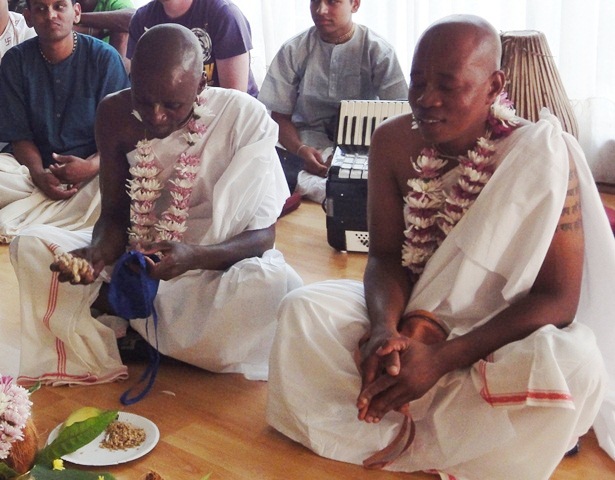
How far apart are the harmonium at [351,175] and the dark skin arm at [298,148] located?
49 cm

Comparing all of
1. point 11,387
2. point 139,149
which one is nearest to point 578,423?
point 11,387

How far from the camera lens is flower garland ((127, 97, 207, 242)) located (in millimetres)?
3025

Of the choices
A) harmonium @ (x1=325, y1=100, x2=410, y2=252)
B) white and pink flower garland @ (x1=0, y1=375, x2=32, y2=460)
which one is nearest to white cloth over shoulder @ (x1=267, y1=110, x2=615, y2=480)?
white and pink flower garland @ (x1=0, y1=375, x2=32, y2=460)

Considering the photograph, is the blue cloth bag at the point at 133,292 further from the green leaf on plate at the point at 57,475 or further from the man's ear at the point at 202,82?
the green leaf on plate at the point at 57,475

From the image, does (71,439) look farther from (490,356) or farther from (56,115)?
(56,115)

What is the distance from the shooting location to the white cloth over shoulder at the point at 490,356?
222cm

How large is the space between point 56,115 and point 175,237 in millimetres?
1894

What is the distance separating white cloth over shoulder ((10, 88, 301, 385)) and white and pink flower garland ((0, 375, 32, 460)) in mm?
909

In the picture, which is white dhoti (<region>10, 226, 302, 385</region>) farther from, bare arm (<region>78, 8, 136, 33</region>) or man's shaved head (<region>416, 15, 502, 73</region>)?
bare arm (<region>78, 8, 136, 33</region>)

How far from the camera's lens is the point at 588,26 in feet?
15.6

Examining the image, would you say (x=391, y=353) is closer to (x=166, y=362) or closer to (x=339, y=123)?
(x=166, y=362)

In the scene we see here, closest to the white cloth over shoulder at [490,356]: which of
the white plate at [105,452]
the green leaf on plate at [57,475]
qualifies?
the white plate at [105,452]

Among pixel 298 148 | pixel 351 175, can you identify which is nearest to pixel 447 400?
pixel 351 175

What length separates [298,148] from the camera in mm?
5023
